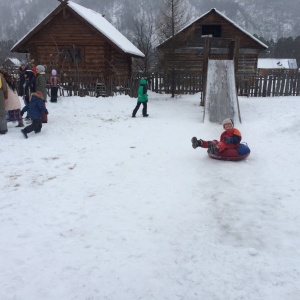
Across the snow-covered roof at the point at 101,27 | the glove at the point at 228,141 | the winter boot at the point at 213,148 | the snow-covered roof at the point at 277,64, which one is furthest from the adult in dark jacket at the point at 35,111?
the snow-covered roof at the point at 277,64

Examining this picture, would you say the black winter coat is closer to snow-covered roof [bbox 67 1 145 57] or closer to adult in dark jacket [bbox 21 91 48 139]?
adult in dark jacket [bbox 21 91 48 139]

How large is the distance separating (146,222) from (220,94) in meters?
8.70

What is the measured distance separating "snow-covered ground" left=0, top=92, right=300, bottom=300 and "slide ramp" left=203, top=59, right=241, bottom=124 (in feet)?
10.7

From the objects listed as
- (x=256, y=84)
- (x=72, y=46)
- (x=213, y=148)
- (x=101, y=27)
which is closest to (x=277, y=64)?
(x=256, y=84)

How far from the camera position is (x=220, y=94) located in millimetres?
11172

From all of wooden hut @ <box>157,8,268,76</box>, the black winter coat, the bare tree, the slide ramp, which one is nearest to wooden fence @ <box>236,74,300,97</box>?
the bare tree

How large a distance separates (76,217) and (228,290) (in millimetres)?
1950

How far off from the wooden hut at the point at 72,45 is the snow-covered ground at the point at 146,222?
1199cm

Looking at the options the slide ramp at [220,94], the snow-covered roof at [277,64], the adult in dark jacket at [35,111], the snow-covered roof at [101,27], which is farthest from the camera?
the snow-covered roof at [277,64]

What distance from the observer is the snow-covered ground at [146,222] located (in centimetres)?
248

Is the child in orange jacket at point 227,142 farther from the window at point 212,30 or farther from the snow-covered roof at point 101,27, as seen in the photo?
the window at point 212,30

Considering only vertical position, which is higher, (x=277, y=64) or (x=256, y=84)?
(x=277, y=64)

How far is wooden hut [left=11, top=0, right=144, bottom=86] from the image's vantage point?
17.2 metres

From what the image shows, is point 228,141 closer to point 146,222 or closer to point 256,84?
point 146,222
